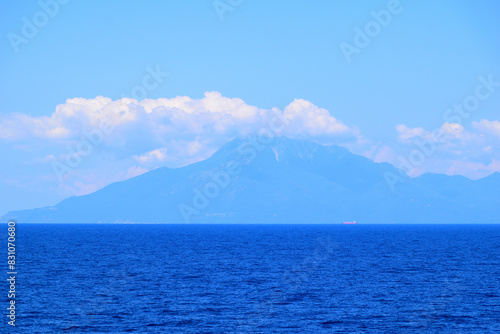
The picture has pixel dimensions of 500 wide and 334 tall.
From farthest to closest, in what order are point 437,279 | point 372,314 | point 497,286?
point 437,279 < point 497,286 < point 372,314

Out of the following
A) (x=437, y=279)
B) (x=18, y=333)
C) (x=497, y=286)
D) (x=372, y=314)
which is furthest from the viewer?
(x=437, y=279)

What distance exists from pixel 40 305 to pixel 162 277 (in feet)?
91.7

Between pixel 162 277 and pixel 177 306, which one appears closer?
pixel 177 306

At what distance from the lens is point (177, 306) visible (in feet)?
231

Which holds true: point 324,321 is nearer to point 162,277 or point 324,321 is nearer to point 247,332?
point 247,332

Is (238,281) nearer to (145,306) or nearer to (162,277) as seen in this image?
(162,277)

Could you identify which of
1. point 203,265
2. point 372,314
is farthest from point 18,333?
point 203,265

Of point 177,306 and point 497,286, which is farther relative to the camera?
point 497,286

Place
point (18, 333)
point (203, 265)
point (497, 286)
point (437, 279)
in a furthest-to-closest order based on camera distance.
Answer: point (203, 265) < point (437, 279) < point (497, 286) < point (18, 333)

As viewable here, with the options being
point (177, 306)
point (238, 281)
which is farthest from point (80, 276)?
point (177, 306)

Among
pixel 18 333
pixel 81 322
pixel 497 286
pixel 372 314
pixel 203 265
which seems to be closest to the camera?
pixel 18 333

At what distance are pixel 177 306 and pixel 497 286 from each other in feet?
155

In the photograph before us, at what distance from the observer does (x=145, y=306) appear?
229 feet

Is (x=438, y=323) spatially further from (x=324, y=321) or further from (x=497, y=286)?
(x=497, y=286)
